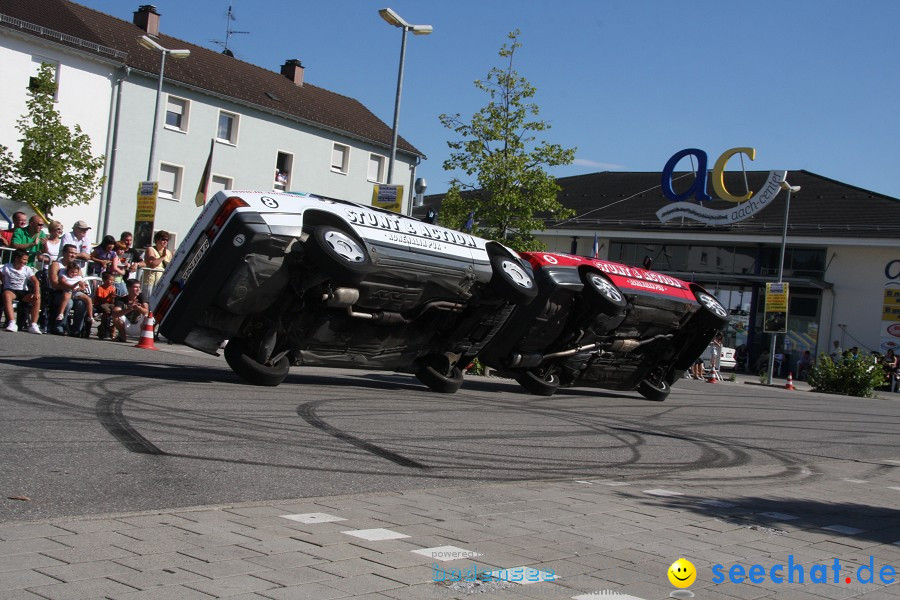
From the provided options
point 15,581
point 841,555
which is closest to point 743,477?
point 841,555

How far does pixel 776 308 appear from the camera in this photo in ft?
116

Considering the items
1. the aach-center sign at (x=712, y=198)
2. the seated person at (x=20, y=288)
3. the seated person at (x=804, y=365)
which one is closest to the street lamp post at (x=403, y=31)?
the seated person at (x=20, y=288)

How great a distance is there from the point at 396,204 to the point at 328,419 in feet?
39.7

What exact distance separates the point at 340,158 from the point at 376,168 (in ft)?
8.09

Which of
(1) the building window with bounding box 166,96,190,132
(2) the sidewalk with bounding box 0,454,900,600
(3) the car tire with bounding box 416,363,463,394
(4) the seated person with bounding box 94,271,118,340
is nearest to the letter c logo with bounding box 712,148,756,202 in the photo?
(1) the building window with bounding box 166,96,190,132

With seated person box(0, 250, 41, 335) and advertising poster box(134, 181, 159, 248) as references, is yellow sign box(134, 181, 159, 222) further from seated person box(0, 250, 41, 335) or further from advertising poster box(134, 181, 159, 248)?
seated person box(0, 250, 41, 335)

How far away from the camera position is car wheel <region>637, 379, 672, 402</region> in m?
16.3

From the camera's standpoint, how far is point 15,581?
151 inches

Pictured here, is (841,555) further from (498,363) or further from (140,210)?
(140,210)

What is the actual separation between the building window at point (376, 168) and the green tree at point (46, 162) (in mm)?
19496

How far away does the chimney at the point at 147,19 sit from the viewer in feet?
155

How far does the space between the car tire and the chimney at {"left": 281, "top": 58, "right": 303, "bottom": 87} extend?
42.9 meters

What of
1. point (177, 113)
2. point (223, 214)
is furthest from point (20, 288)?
point (177, 113)

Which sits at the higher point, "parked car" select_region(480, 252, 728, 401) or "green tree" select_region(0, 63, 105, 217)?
"green tree" select_region(0, 63, 105, 217)
